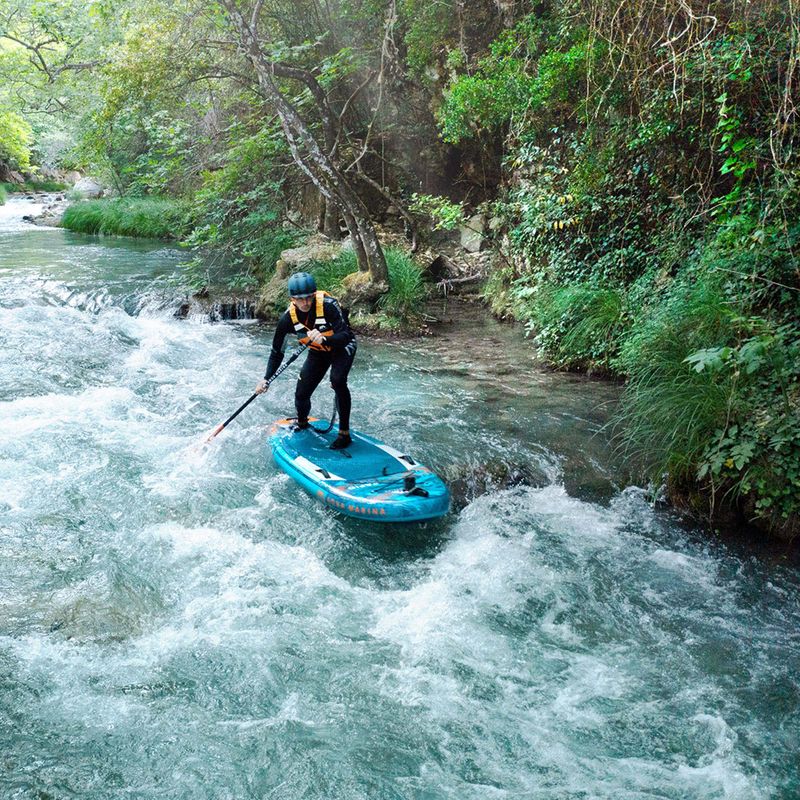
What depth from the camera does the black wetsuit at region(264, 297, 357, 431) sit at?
5.31 metres

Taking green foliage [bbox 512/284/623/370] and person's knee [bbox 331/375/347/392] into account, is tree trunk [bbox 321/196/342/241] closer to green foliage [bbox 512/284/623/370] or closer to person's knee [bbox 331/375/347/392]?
green foliage [bbox 512/284/623/370]

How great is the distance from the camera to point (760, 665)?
11.9 ft

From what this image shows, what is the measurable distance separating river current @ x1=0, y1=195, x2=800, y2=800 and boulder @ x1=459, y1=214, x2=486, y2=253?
4727 millimetres

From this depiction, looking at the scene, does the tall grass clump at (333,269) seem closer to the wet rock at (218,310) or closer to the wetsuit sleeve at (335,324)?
the wet rock at (218,310)

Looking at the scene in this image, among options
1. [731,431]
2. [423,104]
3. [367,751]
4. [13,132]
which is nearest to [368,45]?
[423,104]

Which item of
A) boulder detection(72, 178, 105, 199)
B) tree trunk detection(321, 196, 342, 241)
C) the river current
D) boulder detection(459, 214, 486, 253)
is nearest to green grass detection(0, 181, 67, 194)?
boulder detection(72, 178, 105, 199)

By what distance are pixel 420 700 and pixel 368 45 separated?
10533mm

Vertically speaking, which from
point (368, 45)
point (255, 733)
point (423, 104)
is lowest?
point (255, 733)

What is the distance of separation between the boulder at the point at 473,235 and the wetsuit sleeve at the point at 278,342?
6060 millimetres

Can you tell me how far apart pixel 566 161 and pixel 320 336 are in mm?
4699

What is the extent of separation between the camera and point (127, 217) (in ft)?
59.1

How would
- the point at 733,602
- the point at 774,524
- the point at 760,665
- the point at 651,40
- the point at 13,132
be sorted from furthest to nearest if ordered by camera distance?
the point at 13,132, the point at 651,40, the point at 774,524, the point at 733,602, the point at 760,665

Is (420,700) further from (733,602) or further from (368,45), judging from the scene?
(368,45)

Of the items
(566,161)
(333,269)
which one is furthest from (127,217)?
(566,161)
